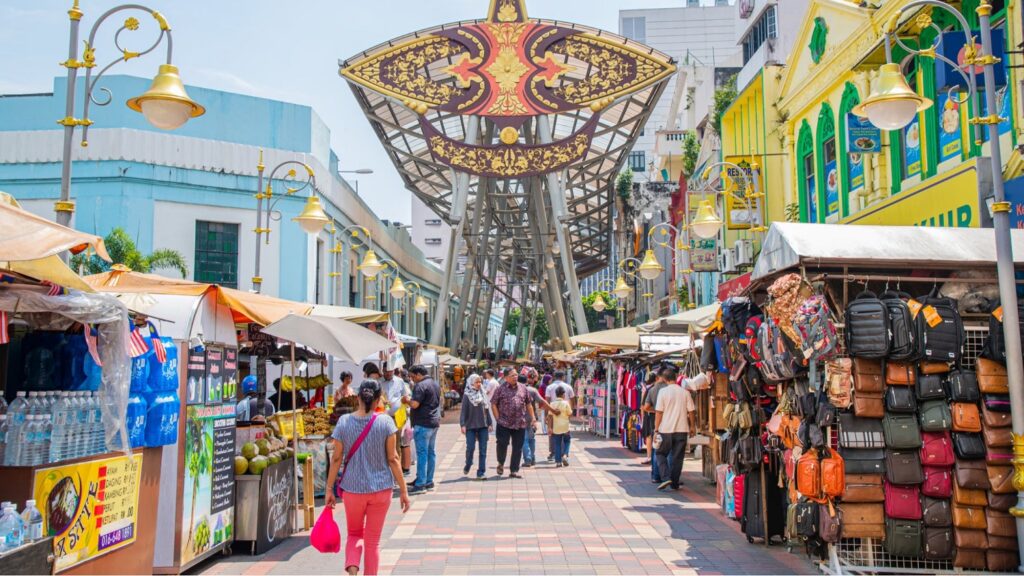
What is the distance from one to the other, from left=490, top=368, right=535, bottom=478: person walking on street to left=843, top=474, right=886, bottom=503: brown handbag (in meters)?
7.09

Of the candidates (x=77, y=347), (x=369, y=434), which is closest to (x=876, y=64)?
(x=369, y=434)

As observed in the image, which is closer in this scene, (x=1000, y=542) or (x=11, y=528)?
(x=11, y=528)

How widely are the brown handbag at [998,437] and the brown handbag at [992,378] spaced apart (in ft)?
1.02

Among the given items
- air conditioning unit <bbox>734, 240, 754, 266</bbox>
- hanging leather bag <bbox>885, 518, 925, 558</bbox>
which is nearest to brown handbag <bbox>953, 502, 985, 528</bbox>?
hanging leather bag <bbox>885, 518, 925, 558</bbox>

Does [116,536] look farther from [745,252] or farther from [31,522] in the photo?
[745,252]

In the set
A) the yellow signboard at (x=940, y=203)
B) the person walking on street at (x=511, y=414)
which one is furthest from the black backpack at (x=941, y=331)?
the person walking on street at (x=511, y=414)

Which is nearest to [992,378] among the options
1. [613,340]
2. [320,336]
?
[320,336]

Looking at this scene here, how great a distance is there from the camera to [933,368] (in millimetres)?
7004

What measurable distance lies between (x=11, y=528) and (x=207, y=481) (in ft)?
9.78

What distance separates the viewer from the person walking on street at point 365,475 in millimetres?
6301

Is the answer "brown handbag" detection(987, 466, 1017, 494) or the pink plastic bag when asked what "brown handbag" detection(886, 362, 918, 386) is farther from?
the pink plastic bag

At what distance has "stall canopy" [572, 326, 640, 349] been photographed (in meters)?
18.3

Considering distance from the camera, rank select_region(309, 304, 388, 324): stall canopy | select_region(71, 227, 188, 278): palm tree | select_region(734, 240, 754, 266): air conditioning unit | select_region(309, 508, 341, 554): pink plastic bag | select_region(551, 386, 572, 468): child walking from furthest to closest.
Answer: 1. select_region(734, 240, 754, 266): air conditioning unit
2. select_region(71, 227, 188, 278): palm tree
3. select_region(551, 386, 572, 468): child walking
4. select_region(309, 304, 388, 324): stall canopy
5. select_region(309, 508, 341, 554): pink plastic bag

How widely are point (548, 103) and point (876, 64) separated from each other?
13992 mm
